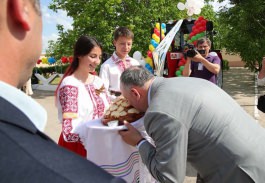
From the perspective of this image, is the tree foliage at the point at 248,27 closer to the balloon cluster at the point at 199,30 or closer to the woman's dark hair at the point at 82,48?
the balloon cluster at the point at 199,30

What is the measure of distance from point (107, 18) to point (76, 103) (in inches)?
450

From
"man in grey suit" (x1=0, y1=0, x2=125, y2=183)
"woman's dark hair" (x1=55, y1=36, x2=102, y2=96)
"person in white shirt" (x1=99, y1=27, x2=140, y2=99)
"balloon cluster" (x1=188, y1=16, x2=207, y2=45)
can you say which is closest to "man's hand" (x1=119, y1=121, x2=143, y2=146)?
"woman's dark hair" (x1=55, y1=36, x2=102, y2=96)

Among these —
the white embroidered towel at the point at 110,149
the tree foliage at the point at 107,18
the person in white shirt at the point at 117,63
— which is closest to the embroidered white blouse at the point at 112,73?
the person in white shirt at the point at 117,63

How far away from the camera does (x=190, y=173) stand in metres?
2.18

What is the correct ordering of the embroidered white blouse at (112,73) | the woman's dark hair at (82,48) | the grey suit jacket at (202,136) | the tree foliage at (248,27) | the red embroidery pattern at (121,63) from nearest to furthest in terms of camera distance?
the grey suit jacket at (202,136)
the woman's dark hair at (82,48)
the embroidered white blouse at (112,73)
the red embroidery pattern at (121,63)
the tree foliage at (248,27)

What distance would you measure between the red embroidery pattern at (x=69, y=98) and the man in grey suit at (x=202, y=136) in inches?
28.1

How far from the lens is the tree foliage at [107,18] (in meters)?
12.7

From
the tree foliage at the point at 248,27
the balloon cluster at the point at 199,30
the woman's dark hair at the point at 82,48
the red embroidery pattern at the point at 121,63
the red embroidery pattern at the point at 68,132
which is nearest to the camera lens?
the red embroidery pattern at the point at 68,132

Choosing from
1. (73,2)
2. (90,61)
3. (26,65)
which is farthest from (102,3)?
(26,65)

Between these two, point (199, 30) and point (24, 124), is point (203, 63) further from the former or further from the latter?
point (24, 124)

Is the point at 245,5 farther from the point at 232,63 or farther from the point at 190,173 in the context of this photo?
the point at 232,63

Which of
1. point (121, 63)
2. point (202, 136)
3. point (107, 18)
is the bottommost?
point (202, 136)

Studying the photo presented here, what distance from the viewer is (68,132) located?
2223mm

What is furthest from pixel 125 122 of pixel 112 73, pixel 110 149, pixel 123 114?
pixel 112 73
